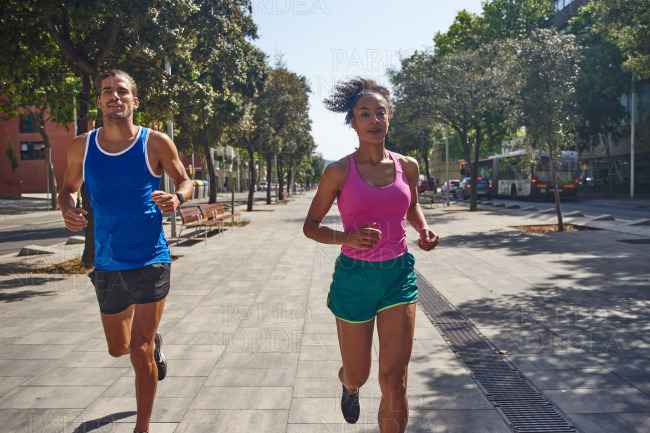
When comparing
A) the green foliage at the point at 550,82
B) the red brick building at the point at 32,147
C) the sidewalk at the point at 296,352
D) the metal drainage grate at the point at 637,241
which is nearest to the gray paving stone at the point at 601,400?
the sidewalk at the point at 296,352

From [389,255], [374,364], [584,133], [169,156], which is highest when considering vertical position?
[584,133]

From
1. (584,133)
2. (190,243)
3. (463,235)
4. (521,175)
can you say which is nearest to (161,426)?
(190,243)

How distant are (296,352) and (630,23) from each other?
15072 millimetres

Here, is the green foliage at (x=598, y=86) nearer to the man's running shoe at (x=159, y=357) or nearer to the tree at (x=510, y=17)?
the tree at (x=510, y=17)

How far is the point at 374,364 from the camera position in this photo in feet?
14.6

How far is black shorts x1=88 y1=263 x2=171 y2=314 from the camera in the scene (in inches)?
117

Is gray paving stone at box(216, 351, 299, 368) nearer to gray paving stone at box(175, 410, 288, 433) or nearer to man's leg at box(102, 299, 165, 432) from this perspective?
gray paving stone at box(175, 410, 288, 433)

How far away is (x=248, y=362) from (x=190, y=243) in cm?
962

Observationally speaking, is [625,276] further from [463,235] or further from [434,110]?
[434,110]

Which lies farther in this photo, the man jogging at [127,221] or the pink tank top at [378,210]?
the man jogging at [127,221]

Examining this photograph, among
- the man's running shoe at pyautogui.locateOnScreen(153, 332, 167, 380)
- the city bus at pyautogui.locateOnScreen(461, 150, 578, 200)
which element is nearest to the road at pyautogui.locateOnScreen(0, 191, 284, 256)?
the man's running shoe at pyautogui.locateOnScreen(153, 332, 167, 380)

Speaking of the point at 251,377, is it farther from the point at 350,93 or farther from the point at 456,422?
the point at 350,93

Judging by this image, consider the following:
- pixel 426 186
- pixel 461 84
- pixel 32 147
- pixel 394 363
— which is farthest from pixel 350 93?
pixel 32 147

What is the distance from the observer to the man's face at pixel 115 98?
304 cm
